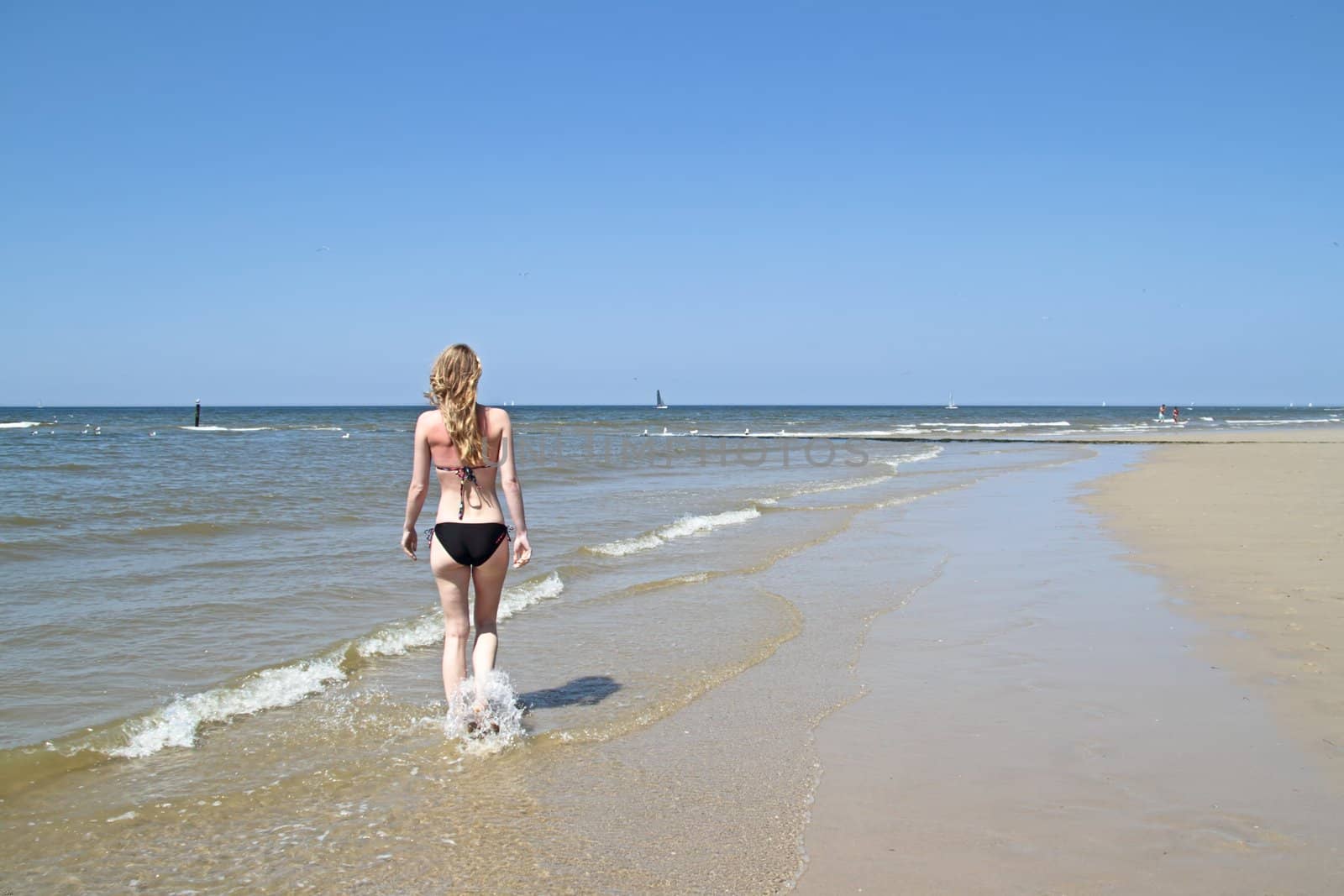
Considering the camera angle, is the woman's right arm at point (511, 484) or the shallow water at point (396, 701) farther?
the woman's right arm at point (511, 484)

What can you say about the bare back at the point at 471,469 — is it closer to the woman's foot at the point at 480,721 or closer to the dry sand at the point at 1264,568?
the woman's foot at the point at 480,721

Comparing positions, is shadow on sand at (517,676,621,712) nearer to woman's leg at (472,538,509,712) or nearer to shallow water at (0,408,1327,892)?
shallow water at (0,408,1327,892)

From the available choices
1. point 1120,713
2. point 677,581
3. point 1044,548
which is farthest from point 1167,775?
point 1044,548

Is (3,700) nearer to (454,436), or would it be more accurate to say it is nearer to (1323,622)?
(454,436)

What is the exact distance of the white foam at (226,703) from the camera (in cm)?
467

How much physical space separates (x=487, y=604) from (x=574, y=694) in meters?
0.93

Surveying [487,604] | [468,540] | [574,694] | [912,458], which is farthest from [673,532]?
[912,458]

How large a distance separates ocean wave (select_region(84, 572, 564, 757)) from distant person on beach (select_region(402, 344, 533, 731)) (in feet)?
4.16

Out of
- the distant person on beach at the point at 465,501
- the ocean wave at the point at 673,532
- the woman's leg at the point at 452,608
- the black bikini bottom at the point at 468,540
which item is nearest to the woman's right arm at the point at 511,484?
the distant person on beach at the point at 465,501

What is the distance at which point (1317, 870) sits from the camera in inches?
123

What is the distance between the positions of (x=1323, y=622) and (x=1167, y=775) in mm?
3480

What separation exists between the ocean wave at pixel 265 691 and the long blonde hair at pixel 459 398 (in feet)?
6.35

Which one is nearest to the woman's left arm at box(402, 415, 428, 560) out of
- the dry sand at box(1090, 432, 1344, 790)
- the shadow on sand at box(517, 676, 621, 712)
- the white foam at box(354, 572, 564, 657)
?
the shadow on sand at box(517, 676, 621, 712)

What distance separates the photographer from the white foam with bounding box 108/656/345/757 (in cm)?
467
